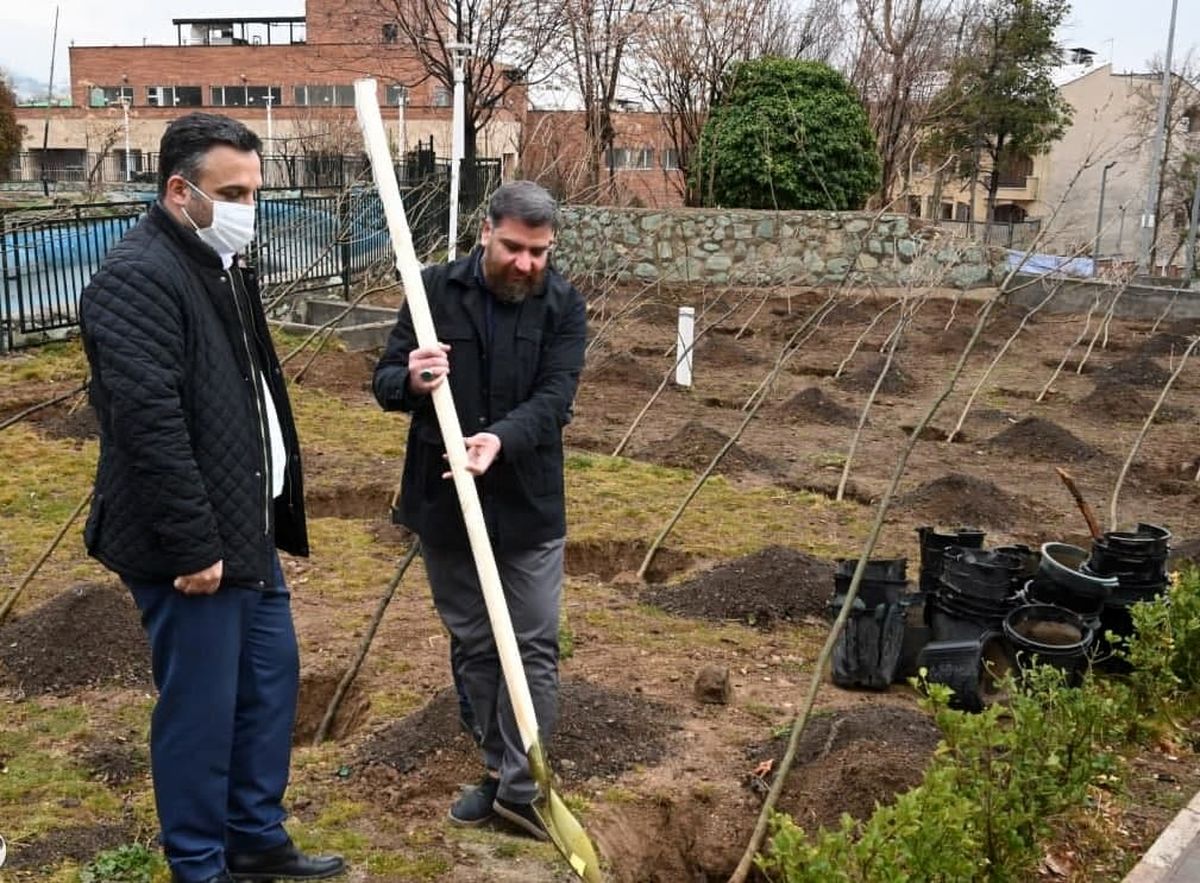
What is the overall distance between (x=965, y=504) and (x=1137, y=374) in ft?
20.8

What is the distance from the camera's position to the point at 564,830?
2852 millimetres

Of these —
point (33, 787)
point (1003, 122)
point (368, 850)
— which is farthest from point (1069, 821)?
point (1003, 122)

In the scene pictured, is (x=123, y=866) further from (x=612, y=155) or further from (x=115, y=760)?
(x=612, y=155)

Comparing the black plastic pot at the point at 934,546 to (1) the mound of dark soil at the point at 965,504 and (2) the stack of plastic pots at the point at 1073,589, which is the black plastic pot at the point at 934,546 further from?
(1) the mound of dark soil at the point at 965,504

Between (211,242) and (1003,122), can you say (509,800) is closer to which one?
(211,242)

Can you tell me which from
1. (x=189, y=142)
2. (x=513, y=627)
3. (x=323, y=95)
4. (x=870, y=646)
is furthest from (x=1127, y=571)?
(x=323, y=95)

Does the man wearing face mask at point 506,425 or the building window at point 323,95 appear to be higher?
the building window at point 323,95

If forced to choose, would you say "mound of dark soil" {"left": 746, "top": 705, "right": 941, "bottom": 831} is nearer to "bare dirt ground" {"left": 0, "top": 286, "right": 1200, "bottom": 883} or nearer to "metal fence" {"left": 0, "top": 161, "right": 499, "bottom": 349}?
"bare dirt ground" {"left": 0, "top": 286, "right": 1200, "bottom": 883}

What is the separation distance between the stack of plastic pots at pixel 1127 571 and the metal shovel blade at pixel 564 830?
9.69ft

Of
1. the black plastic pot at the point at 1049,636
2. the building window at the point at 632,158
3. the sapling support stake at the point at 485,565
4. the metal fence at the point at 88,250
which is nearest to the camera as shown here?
the sapling support stake at the point at 485,565

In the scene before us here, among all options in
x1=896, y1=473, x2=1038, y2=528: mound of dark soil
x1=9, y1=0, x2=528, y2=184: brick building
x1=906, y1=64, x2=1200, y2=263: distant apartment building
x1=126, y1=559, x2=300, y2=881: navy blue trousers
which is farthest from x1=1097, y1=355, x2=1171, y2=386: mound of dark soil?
x1=9, y1=0, x2=528, y2=184: brick building

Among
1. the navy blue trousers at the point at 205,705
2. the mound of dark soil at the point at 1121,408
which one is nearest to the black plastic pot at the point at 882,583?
the navy blue trousers at the point at 205,705

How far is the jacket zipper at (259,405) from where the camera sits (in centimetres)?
286

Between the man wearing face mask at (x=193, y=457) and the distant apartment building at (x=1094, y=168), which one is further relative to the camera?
the distant apartment building at (x=1094, y=168)
